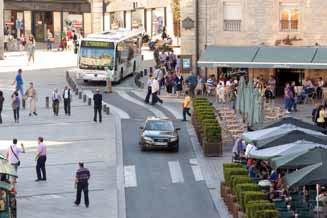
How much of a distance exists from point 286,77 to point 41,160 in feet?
81.8

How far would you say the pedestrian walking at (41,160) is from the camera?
109 ft

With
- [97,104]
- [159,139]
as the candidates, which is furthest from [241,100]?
[159,139]

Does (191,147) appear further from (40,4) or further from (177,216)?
(40,4)

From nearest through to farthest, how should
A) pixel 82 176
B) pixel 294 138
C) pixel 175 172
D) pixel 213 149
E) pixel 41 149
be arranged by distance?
1. pixel 82 176
2. pixel 294 138
3. pixel 41 149
4. pixel 175 172
5. pixel 213 149

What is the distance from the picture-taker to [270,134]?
3294 cm

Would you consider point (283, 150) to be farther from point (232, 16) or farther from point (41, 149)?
point (232, 16)

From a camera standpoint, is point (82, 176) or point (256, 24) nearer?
point (82, 176)

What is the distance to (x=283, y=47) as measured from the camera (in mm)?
55250

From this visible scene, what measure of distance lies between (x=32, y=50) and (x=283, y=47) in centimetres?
1856

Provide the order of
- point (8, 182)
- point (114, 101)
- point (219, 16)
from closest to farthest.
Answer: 1. point (8, 182)
2. point (114, 101)
3. point (219, 16)

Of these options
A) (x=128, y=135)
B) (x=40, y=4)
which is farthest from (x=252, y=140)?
(x=40, y=4)

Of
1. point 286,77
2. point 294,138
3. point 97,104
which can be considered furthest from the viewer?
point 286,77

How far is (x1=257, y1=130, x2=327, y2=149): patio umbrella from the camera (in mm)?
32188

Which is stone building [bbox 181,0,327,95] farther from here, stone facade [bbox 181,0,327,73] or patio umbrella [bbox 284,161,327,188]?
patio umbrella [bbox 284,161,327,188]
